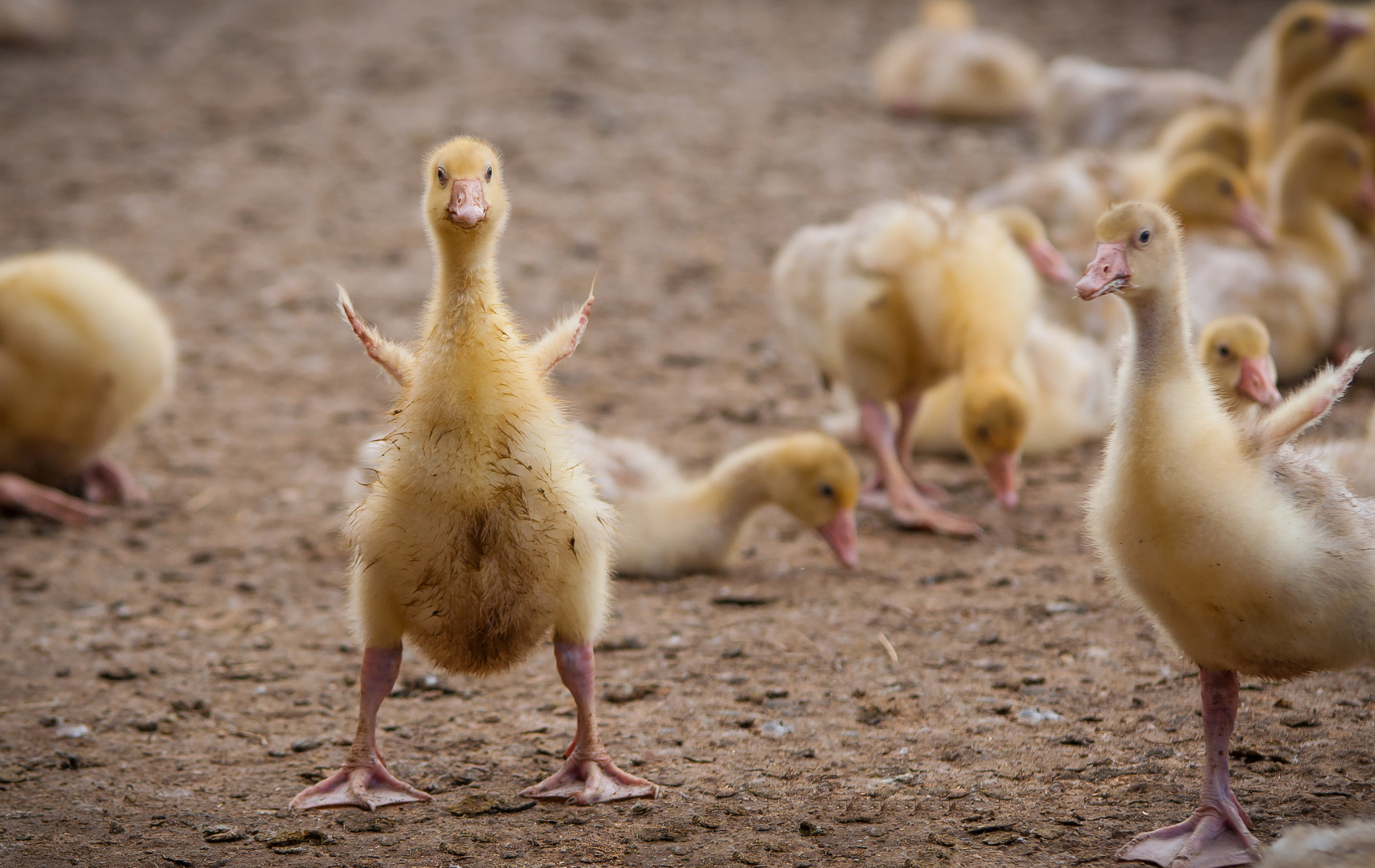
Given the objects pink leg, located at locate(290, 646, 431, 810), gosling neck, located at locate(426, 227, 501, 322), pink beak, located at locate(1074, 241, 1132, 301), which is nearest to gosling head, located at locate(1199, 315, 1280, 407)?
pink beak, located at locate(1074, 241, 1132, 301)

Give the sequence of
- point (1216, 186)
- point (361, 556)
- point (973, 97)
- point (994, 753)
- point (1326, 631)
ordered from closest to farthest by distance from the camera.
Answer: point (1326, 631)
point (361, 556)
point (994, 753)
point (1216, 186)
point (973, 97)

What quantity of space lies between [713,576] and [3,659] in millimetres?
2394

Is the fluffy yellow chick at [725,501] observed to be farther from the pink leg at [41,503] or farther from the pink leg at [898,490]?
the pink leg at [41,503]

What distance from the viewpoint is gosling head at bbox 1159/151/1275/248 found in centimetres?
654

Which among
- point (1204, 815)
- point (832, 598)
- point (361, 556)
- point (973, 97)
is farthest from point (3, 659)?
point (973, 97)

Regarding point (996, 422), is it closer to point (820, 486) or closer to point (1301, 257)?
point (820, 486)

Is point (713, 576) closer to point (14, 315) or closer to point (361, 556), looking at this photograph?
point (361, 556)

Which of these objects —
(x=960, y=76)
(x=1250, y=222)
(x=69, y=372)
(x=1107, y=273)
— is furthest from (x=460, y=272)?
(x=960, y=76)

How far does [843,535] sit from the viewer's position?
200 inches

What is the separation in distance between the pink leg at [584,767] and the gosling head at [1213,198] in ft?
14.0

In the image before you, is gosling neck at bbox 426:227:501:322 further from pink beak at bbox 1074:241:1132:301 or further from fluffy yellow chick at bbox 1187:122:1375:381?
fluffy yellow chick at bbox 1187:122:1375:381

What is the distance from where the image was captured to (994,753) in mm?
3697

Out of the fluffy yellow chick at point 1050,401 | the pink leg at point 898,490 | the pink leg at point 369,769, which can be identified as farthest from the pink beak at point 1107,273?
the fluffy yellow chick at point 1050,401

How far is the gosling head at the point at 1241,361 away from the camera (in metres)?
4.25
